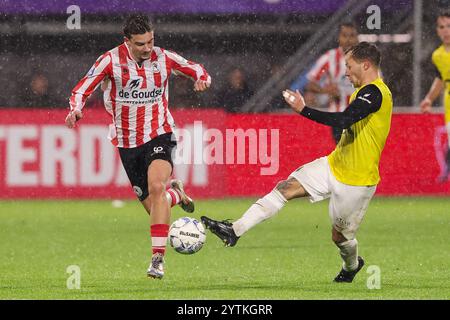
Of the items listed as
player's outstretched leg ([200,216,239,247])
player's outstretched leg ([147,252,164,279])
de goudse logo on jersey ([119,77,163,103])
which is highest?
de goudse logo on jersey ([119,77,163,103])

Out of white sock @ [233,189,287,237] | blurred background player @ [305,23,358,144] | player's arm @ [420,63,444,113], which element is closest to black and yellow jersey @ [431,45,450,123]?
player's arm @ [420,63,444,113]

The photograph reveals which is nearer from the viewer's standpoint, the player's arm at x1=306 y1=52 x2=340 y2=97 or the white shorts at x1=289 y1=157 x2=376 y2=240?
the white shorts at x1=289 y1=157 x2=376 y2=240

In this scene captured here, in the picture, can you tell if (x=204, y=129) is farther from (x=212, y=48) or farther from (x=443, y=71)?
(x=212, y=48)

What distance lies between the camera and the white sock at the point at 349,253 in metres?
9.52

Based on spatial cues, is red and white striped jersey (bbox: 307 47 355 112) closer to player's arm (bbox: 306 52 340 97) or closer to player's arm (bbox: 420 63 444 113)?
player's arm (bbox: 306 52 340 97)

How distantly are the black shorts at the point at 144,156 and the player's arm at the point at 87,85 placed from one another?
0.61 m

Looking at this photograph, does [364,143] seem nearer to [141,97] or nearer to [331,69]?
[141,97]

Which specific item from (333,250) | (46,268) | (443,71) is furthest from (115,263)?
(443,71)

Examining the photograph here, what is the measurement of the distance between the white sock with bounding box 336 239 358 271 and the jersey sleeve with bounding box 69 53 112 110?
204cm

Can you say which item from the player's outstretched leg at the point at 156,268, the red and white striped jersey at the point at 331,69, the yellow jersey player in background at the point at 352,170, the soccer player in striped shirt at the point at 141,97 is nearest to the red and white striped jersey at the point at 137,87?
the soccer player in striped shirt at the point at 141,97

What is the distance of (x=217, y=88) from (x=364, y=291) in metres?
13.0

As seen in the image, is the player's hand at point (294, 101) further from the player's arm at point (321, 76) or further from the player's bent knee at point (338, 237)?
the player's arm at point (321, 76)

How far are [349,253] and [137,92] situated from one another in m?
2.05

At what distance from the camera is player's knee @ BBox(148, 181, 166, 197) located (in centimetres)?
991
